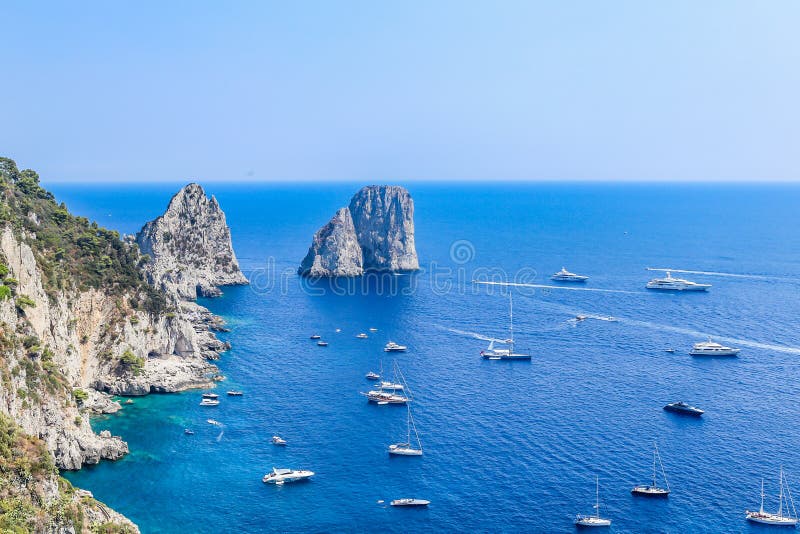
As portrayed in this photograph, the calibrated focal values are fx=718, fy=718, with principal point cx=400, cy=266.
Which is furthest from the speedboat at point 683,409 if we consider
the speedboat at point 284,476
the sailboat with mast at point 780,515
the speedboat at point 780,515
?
the speedboat at point 284,476

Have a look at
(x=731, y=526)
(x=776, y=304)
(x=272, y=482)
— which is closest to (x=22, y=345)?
(x=272, y=482)

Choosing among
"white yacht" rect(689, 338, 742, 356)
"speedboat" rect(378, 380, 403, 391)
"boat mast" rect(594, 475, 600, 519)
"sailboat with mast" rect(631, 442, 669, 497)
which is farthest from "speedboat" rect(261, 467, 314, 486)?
"white yacht" rect(689, 338, 742, 356)

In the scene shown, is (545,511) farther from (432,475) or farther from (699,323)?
(699,323)

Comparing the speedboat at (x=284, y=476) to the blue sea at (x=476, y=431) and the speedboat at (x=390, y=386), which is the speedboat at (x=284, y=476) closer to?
the blue sea at (x=476, y=431)

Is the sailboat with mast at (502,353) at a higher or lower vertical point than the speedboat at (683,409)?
higher

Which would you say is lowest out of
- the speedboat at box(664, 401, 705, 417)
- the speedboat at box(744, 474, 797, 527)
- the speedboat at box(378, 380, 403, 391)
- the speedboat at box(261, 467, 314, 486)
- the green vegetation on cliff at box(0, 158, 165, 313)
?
the speedboat at box(744, 474, 797, 527)

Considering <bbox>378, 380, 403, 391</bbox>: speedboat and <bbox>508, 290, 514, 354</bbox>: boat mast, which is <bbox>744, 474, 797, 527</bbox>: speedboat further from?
<bbox>508, 290, 514, 354</bbox>: boat mast
